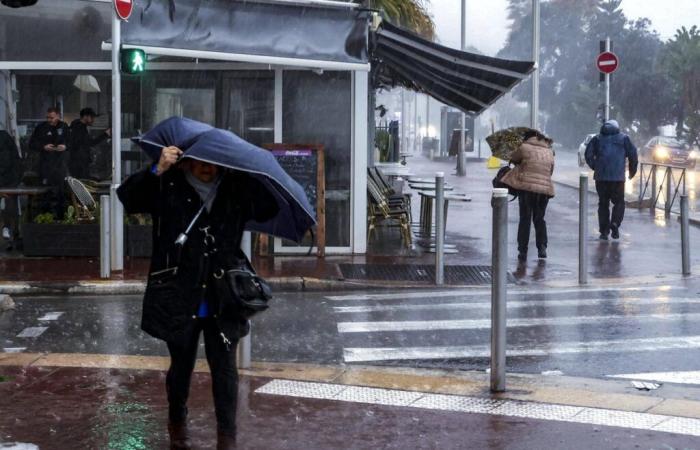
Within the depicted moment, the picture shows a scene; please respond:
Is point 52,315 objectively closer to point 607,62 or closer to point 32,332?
point 32,332

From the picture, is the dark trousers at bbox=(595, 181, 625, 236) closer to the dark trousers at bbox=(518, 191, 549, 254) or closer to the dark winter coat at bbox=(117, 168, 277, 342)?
the dark trousers at bbox=(518, 191, 549, 254)

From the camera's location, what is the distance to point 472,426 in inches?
253

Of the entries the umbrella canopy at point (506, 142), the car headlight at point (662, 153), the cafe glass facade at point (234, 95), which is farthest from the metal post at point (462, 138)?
the cafe glass facade at point (234, 95)

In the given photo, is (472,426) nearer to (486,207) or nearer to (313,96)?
(313,96)

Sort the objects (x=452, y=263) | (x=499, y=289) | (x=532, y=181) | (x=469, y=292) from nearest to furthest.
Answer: (x=499, y=289) → (x=469, y=292) → (x=452, y=263) → (x=532, y=181)

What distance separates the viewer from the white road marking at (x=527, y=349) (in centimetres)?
884

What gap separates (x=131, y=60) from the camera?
511 inches

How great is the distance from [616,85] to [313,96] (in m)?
62.1

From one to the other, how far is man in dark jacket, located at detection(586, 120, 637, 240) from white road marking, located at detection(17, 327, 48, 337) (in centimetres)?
1027

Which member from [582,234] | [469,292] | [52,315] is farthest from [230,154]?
[582,234]

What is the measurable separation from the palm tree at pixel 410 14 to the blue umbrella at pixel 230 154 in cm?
1867

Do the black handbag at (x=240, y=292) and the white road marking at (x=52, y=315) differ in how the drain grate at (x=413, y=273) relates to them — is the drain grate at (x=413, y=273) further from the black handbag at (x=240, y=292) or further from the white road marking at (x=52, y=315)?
the black handbag at (x=240, y=292)

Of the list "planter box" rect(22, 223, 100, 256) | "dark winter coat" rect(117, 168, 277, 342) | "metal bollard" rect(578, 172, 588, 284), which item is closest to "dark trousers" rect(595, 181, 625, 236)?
"metal bollard" rect(578, 172, 588, 284)

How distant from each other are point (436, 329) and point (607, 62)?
1590 cm
